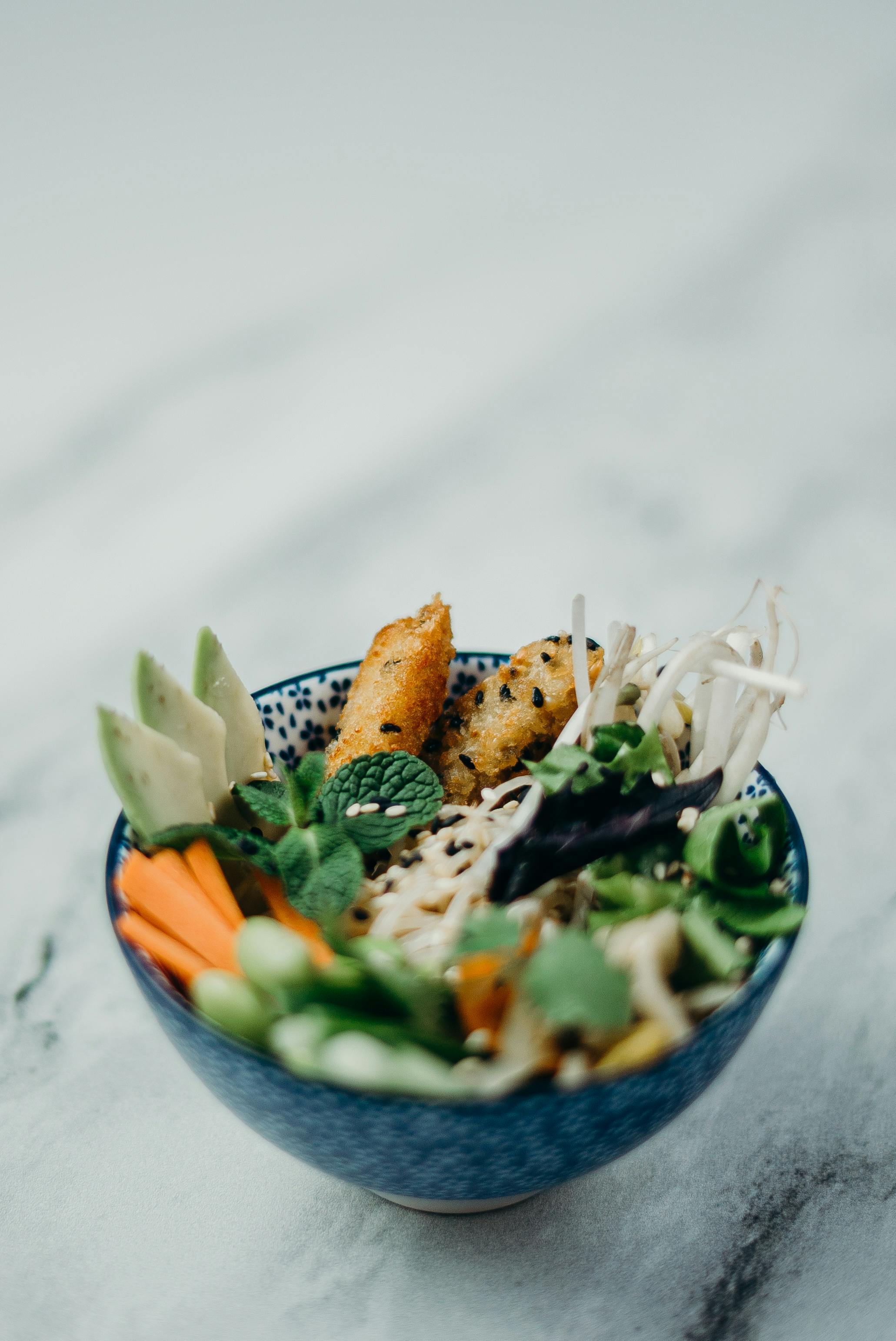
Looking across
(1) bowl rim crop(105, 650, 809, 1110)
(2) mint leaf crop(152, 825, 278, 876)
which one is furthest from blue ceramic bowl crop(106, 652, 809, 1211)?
(2) mint leaf crop(152, 825, 278, 876)

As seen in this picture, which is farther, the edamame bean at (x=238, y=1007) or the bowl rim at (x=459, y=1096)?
the edamame bean at (x=238, y=1007)

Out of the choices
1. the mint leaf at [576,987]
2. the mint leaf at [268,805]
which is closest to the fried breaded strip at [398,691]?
the mint leaf at [268,805]

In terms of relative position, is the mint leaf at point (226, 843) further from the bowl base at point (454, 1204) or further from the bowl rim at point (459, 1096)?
the bowl base at point (454, 1204)

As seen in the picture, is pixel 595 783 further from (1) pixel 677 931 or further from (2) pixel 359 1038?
(2) pixel 359 1038

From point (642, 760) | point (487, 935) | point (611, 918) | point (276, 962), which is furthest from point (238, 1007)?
point (642, 760)

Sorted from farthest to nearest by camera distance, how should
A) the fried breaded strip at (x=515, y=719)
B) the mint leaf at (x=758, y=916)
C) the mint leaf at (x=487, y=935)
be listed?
the fried breaded strip at (x=515, y=719), the mint leaf at (x=758, y=916), the mint leaf at (x=487, y=935)

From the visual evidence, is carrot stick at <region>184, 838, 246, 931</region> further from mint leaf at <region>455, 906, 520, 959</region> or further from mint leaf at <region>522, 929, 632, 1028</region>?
mint leaf at <region>522, 929, 632, 1028</region>

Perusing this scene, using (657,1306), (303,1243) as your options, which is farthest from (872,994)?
(303,1243)
